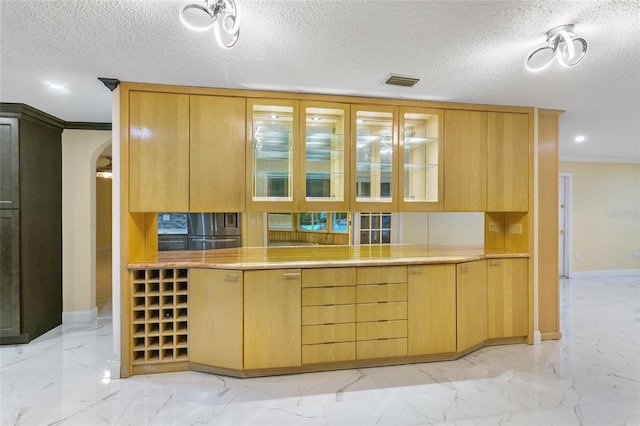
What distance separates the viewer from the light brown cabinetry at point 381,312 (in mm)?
2643

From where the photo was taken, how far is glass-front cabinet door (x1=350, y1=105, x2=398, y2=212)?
2.88 meters

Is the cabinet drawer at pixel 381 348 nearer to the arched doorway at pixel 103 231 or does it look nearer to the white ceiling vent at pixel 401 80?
the white ceiling vent at pixel 401 80

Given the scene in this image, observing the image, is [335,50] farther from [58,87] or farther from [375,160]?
[58,87]

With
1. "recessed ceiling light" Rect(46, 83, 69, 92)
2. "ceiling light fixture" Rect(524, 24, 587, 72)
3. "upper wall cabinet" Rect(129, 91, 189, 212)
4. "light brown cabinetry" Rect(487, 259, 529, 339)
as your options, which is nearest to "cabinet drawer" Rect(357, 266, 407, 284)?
"light brown cabinetry" Rect(487, 259, 529, 339)

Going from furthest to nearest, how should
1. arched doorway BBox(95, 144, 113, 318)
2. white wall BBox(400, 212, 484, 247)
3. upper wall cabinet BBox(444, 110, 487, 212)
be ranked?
arched doorway BBox(95, 144, 113, 318), white wall BBox(400, 212, 484, 247), upper wall cabinet BBox(444, 110, 487, 212)

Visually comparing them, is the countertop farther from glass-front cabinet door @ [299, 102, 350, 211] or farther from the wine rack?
glass-front cabinet door @ [299, 102, 350, 211]

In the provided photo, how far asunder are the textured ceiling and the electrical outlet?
4.02 ft

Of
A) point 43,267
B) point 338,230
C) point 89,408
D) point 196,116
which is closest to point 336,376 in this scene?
point 338,230

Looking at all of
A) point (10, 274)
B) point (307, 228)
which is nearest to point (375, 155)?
point (307, 228)

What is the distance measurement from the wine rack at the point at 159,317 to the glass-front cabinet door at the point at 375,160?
1719 millimetres

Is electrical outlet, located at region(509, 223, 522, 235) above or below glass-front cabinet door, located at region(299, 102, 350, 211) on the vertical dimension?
below

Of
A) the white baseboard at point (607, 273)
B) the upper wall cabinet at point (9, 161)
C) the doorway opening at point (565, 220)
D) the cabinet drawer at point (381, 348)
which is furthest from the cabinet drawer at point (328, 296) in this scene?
the white baseboard at point (607, 273)

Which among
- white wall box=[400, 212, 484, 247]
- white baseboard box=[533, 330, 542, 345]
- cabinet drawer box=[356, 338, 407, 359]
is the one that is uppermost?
white wall box=[400, 212, 484, 247]

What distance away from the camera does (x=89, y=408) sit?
2.12 metres
